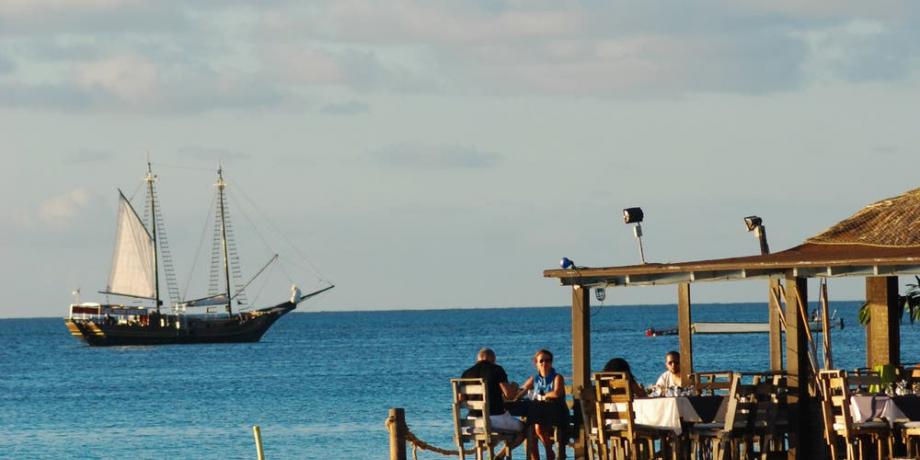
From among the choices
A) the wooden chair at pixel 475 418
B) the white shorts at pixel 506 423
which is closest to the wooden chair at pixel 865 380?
the white shorts at pixel 506 423

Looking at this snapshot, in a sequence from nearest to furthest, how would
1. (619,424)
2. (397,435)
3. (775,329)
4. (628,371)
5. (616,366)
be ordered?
(619,424)
(628,371)
(616,366)
(397,435)
(775,329)

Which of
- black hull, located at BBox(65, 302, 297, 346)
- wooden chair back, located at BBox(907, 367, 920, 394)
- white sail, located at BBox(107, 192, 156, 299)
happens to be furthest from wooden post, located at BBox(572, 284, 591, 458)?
black hull, located at BBox(65, 302, 297, 346)

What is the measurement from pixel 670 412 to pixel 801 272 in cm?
148

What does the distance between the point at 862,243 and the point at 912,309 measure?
7534 millimetres

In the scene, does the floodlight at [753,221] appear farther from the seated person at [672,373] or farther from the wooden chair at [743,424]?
the wooden chair at [743,424]

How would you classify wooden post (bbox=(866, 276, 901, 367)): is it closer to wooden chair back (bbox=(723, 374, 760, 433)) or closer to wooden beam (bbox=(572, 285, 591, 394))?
wooden chair back (bbox=(723, 374, 760, 433))

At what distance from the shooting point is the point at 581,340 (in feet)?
49.3

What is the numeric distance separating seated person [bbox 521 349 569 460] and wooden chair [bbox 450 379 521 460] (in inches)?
11.9

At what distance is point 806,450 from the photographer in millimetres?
13992

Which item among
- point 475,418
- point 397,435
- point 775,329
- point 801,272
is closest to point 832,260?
point 801,272

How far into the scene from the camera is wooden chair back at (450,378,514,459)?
48.6ft

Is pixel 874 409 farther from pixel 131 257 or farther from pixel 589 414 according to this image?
pixel 131 257

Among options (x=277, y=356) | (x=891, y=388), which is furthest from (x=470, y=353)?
(x=891, y=388)

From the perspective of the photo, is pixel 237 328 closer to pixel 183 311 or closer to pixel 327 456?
pixel 183 311
